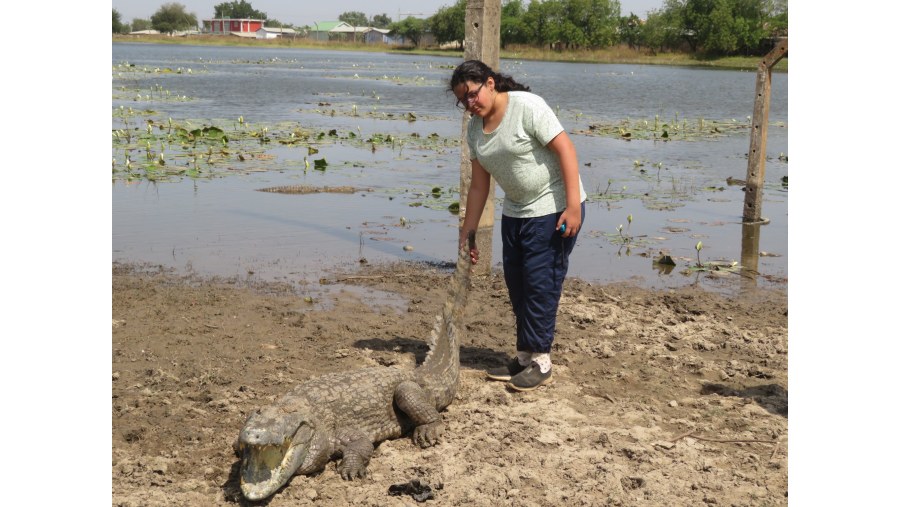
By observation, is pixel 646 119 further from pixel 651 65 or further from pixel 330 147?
pixel 651 65

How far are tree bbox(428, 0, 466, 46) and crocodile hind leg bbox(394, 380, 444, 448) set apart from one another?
70044mm

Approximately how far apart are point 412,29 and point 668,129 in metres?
68.7

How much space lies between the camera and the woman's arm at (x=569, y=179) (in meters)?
4.04

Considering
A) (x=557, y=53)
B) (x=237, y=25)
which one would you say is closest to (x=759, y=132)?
(x=557, y=53)

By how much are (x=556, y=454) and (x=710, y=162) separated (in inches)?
461

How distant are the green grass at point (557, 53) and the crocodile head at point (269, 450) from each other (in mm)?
40010

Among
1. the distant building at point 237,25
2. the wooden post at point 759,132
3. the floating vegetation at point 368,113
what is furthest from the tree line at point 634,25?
the distant building at point 237,25

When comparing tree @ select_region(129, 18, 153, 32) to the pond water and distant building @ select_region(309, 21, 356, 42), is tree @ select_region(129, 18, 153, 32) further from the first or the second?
the pond water

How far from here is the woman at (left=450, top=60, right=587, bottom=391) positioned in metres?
4.05

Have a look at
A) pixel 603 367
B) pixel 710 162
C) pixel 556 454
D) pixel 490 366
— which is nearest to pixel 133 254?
pixel 490 366

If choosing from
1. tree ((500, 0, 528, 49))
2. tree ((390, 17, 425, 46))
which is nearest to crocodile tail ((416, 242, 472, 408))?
tree ((500, 0, 528, 49))

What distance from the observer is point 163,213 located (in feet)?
29.7

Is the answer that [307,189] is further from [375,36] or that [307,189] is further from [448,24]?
[375,36]

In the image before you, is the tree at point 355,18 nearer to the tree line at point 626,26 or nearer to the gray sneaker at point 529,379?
the tree line at point 626,26
